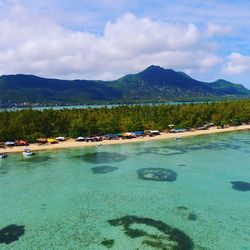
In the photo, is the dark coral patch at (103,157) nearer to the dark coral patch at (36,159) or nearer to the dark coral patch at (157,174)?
the dark coral patch at (36,159)

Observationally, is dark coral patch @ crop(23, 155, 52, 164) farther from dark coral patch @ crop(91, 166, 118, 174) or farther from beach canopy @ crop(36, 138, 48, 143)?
dark coral patch @ crop(91, 166, 118, 174)

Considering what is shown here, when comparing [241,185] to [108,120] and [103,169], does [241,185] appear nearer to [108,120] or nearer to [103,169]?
[103,169]

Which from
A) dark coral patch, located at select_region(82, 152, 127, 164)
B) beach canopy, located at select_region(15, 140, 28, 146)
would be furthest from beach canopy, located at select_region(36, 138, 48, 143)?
dark coral patch, located at select_region(82, 152, 127, 164)

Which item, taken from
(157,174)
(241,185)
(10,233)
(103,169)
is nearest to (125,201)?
(157,174)

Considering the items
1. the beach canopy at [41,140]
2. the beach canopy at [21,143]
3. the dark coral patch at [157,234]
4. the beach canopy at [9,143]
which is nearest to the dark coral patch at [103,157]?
the beach canopy at [41,140]

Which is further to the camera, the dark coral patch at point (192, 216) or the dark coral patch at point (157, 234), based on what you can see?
the dark coral patch at point (192, 216)

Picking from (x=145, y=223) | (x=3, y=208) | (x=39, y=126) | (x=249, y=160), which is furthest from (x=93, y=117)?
(x=145, y=223)

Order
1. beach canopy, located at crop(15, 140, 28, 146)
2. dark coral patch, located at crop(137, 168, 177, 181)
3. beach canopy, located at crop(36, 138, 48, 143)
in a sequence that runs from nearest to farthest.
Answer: dark coral patch, located at crop(137, 168, 177, 181) < beach canopy, located at crop(15, 140, 28, 146) < beach canopy, located at crop(36, 138, 48, 143)
